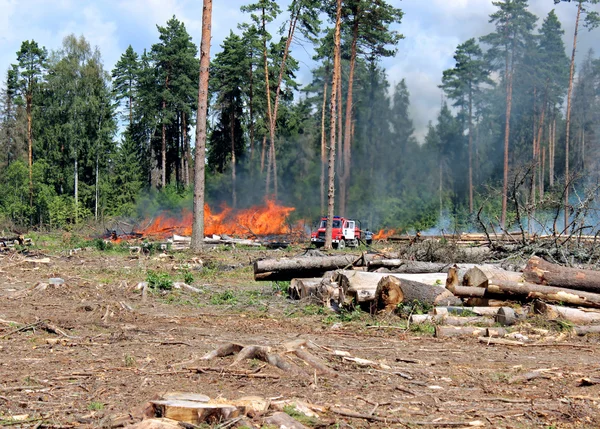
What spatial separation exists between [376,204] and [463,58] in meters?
15.6

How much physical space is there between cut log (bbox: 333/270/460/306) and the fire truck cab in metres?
17.6

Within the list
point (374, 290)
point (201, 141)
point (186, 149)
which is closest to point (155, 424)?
point (374, 290)

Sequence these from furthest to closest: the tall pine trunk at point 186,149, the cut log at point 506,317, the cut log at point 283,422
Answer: the tall pine trunk at point 186,149 → the cut log at point 506,317 → the cut log at point 283,422

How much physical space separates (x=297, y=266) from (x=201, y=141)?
920 cm

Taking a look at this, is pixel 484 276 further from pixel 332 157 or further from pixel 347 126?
pixel 347 126

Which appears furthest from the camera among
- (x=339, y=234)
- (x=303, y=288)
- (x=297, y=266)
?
(x=339, y=234)

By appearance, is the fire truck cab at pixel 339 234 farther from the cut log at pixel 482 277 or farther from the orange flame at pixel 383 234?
the cut log at pixel 482 277

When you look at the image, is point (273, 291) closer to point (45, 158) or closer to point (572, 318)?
point (572, 318)

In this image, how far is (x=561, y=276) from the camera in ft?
35.5

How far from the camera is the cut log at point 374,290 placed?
10.5 m

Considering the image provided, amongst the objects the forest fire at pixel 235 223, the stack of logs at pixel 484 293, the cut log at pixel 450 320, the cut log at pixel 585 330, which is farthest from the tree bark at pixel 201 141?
the cut log at pixel 585 330

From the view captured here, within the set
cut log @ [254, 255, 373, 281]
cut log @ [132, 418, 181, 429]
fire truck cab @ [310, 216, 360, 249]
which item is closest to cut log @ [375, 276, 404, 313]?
cut log @ [254, 255, 373, 281]

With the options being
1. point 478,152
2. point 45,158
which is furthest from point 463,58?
point 45,158

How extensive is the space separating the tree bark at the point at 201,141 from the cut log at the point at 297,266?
8126mm
